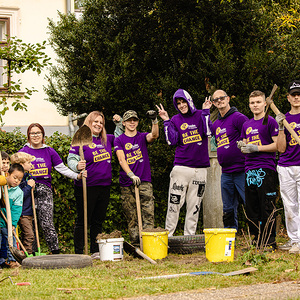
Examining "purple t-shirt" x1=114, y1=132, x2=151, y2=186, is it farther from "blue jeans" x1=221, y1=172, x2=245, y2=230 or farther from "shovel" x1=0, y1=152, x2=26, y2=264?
"shovel" x1=0, y1=152, x2=26, y2=264

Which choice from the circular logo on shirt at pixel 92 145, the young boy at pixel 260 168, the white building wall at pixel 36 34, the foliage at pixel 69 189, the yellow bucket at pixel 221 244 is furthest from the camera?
the white building wall at pixel 36 34

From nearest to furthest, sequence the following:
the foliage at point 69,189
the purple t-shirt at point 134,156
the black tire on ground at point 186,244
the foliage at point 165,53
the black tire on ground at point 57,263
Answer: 1. the black tire on ground at point 57,263
2. the black tire on ground at point 186,244
3. the purple t-shirt at point 134,156
4. the foliage at point 69,189
5. the foliage at point 165,53

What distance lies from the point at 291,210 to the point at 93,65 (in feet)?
15.0

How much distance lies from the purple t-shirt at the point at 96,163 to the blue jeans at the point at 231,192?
1680 millimetres

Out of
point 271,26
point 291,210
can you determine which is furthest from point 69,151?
point 271,26

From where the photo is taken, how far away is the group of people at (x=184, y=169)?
709cm

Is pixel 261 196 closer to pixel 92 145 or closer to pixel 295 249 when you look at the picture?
pixel 295 249

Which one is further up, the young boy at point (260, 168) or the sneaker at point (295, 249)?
the young boy at point (260, 168)

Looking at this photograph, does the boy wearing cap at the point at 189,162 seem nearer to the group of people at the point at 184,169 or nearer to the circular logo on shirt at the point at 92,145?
the group of people at the point at 184,169

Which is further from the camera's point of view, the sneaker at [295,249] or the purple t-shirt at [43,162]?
the purple t-shirt at [43,162]

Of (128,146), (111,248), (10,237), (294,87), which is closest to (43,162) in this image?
(128,146)

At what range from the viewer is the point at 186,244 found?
→ 723 centimetres

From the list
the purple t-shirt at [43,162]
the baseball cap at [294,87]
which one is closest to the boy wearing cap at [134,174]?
the purple t-shirt at [43,162]

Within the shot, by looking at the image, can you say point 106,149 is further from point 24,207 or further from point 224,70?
point 224,70
